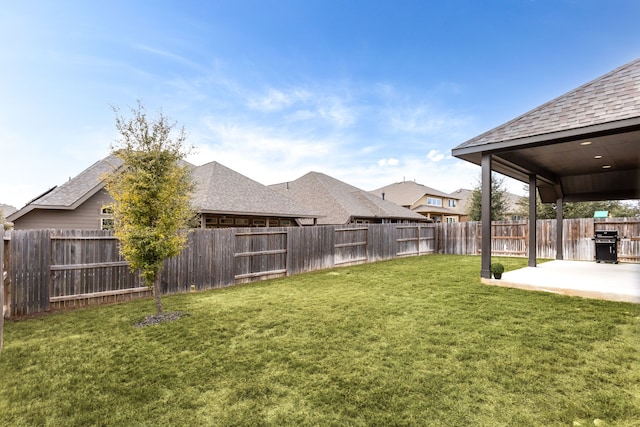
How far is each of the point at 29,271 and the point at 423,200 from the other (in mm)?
33655

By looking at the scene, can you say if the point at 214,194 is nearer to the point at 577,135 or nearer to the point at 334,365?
the point at 334,365

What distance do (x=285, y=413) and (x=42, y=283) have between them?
5.78 m

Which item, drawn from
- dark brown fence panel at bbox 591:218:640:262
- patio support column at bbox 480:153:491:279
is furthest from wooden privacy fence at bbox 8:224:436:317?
dark brown fence panel at bbox 591:218:640:262

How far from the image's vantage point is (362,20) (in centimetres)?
1246

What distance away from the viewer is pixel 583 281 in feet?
23.0

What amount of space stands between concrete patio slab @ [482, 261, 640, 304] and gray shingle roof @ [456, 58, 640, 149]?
3293 mm

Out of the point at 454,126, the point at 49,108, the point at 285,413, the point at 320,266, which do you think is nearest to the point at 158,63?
the point at 49,108

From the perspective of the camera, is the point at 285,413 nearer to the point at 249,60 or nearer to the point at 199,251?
the point at 199,251

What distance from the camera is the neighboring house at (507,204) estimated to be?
33.2 metres

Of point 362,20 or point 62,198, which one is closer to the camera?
point 62,198

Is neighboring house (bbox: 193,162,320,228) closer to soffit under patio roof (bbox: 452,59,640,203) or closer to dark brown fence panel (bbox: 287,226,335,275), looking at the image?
dark brown fence panel (bbox: 287,226,335,275)

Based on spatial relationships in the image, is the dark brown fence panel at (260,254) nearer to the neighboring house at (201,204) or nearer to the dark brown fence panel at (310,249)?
the dark brown fence panel at (310,249)

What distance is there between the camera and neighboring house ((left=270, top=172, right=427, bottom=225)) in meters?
20.6

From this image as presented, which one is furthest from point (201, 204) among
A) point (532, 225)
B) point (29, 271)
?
point (532, 225)
